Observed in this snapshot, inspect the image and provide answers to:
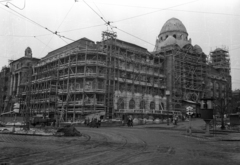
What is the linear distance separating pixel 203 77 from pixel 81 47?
34.1 m

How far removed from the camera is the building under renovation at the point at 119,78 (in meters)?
47.5

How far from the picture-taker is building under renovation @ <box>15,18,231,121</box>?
156ft

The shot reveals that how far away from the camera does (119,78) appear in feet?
168

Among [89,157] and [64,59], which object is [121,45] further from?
[89,157]

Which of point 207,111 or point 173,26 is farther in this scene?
point 173,26

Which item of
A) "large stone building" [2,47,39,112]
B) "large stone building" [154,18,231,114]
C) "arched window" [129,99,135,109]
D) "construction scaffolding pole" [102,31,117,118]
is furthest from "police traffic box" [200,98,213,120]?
"large stone building" [2,47,39,112]

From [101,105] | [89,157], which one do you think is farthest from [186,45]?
[89,157]

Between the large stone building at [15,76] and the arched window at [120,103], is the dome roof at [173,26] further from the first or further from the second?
the large stone building at [15,76]

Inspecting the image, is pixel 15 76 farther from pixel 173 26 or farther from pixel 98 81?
pixel 173 26

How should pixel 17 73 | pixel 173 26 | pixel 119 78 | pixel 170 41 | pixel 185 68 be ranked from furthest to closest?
pixel 173 26, pixel 17 73, pixel 170 41, pixel 185 68, pixel 119 78

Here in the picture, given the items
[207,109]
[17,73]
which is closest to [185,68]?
[207,109]

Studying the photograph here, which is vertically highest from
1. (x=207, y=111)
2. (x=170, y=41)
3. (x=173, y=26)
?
(x=173, y=26)

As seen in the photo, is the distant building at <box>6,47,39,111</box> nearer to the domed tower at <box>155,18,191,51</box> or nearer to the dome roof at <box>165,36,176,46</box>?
the domed tower at <box>155,18,191,51</box>

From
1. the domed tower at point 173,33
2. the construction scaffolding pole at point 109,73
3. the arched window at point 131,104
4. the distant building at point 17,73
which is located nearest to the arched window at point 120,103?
the construction scaffolding pole at point 109,73
